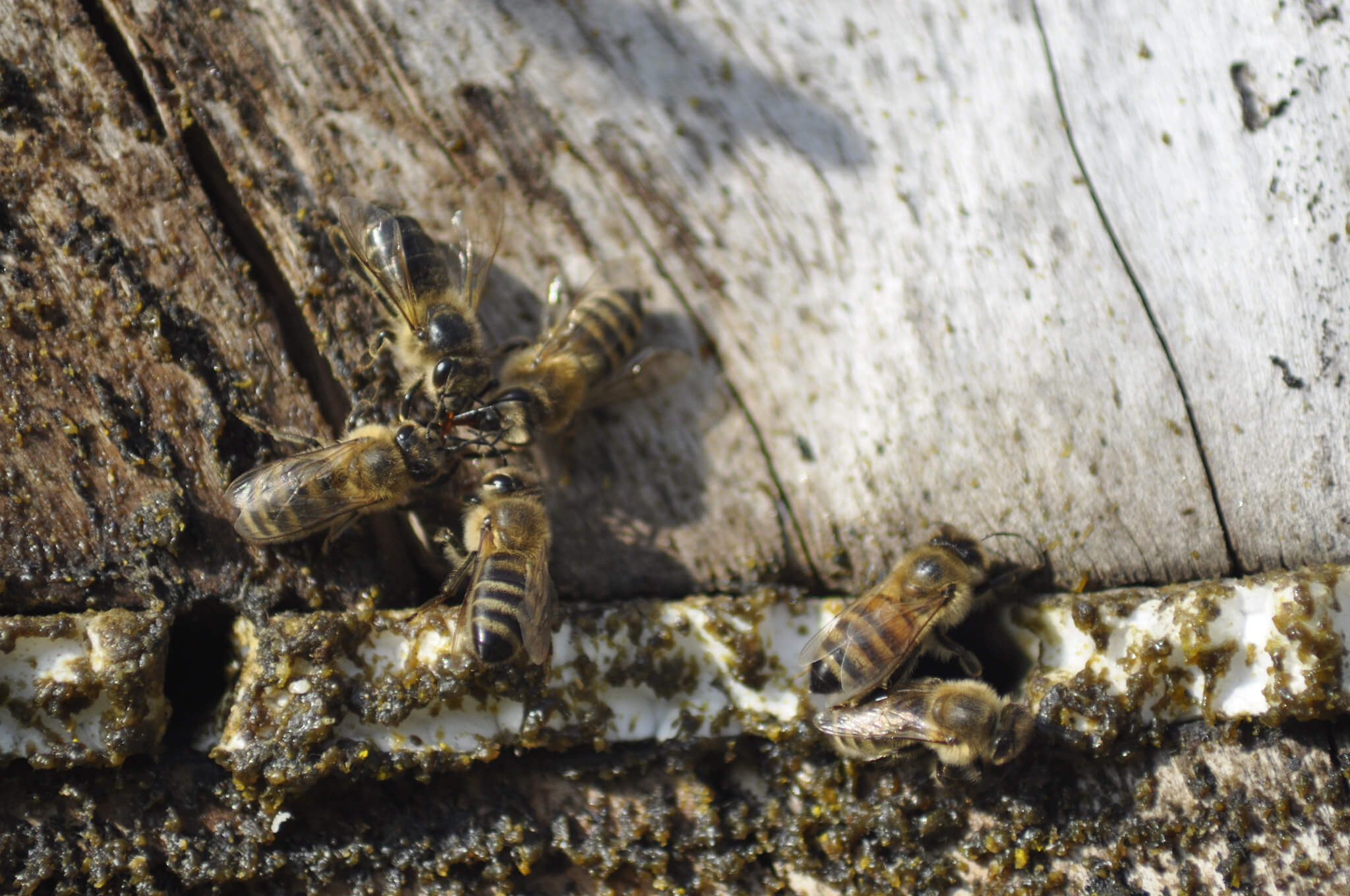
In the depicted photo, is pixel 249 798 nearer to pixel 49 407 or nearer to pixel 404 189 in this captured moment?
pixel 49 407

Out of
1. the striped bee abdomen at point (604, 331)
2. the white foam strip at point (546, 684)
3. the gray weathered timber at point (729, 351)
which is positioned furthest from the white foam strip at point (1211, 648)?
the striped bee abdomen at point (604, 331)

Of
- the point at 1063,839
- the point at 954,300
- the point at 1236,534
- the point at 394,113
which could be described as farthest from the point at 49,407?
the point at 1236,534

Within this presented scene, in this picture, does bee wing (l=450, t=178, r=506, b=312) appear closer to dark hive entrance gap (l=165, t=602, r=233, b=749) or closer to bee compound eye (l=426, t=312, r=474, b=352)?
bee compound eye (l=426, t=312, r=474, b=352)

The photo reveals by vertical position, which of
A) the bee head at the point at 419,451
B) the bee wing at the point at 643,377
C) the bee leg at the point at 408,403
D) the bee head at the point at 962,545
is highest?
the bee leg at the point at 408,403

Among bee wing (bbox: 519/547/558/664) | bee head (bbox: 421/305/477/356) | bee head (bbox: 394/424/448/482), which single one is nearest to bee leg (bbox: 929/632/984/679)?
bee wing (bbox: 519/547/558/664)

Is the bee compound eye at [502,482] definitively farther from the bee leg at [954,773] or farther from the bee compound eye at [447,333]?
Answer: the bee leg at [954,773]

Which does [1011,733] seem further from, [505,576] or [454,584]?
[454,584]
